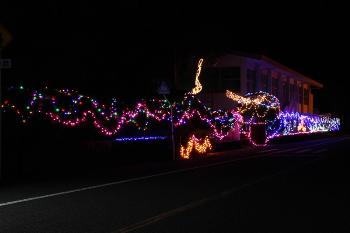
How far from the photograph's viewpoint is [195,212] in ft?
31.0

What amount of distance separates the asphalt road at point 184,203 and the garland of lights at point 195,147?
693 cm

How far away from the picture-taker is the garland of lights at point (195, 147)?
2347 cm

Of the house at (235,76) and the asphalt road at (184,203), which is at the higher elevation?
the house at (235,76)

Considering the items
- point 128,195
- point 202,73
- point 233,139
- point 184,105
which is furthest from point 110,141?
point 202,73

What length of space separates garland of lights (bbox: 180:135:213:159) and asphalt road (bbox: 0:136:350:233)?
6.93 metres

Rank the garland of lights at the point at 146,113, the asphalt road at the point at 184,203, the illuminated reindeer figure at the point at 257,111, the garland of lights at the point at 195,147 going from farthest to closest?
the illuminated reindeer figure at the point at 257,111 < the garland of lights at the point at 195,147 < the garland of lights at the point at 146,113 < the asphalt road at the point at 184,203

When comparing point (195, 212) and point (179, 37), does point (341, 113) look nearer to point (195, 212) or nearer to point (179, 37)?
point (179, 37)

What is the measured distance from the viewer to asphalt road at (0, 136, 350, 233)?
8375mm

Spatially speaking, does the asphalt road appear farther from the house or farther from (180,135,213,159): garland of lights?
the house

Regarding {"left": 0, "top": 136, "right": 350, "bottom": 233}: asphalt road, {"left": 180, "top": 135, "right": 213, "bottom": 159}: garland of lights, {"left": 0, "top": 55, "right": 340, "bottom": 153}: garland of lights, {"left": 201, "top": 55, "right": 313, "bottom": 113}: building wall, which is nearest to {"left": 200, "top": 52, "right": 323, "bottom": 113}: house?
{"left": 201, "top": 55, "right": 313, "bottom": 113}: building wall

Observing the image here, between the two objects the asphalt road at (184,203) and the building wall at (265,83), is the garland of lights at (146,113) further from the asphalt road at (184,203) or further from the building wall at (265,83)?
the asphalt road at (184,203)

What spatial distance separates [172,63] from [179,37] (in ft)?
7.24

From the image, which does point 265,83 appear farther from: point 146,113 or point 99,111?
point 99,111

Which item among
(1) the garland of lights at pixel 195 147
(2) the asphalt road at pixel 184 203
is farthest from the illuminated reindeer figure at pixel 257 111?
(2) the asphalt road at pixel 184 203
